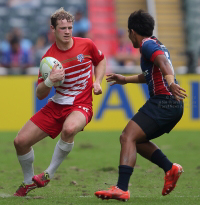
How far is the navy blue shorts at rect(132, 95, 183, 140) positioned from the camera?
17.5 feet

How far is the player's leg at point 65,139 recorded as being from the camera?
18.4 ft

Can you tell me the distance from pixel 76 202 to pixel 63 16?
217 cm

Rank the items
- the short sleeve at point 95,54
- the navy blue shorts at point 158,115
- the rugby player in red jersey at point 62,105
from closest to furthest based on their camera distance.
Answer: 1. the navy blue shorts at point 158,115
2. the rugby player in red jersey at point 62,105
3. the short sleeve at point 95,54

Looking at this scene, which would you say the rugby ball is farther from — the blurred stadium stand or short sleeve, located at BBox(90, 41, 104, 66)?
the blurred stadium stand

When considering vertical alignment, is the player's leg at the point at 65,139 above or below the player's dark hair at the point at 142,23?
below

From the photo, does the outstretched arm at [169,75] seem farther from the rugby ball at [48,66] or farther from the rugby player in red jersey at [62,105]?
the rugby ball at [48,66]

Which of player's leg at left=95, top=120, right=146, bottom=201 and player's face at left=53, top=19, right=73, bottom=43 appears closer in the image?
player's leg at left=95, top=120, right=146, bottom=201

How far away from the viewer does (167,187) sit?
17.5 feet

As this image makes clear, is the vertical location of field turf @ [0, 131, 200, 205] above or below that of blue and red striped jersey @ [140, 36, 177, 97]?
below

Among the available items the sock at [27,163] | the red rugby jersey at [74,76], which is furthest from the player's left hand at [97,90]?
the sock at [27,163]

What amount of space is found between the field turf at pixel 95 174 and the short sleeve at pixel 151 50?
152 centimetres

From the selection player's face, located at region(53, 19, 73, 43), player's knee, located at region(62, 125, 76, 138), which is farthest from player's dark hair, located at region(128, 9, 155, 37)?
player's knee, located at region(62, 125, 76, 138)

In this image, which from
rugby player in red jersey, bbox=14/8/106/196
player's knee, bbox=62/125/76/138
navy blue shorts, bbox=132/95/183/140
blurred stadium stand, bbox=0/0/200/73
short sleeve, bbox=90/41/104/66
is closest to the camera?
navy blue shorts, bbox=132/95/183/140

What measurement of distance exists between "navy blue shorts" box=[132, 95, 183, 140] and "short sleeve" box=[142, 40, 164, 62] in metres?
0.48
